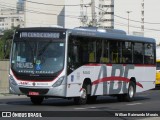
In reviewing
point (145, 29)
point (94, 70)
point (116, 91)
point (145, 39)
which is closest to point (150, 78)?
point (145, 39)

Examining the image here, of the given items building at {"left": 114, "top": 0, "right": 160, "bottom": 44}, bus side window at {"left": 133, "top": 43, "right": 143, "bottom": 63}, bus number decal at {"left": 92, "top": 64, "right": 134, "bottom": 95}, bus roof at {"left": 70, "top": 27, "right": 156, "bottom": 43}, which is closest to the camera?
bus roof at {"left": 70, "top": 27, "right": 156, "bottom": 43}

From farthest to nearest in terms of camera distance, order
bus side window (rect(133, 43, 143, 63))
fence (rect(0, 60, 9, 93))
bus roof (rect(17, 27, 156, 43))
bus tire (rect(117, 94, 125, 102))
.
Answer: fence (rect(0, 60, 9, 93)) < bus side window (rect(133, 43, 143, 63)) < bus tire (rect(117, 94, 125, 102)) < bus roof (rect(17, 27, 156, 43))

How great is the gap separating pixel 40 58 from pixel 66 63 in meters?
1.03

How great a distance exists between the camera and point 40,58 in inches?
821

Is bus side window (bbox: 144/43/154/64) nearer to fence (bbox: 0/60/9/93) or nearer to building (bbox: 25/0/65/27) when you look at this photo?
fence (bbox: 0/60/9/93)

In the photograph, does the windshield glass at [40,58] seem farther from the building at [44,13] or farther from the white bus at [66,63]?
the building at [44,13]

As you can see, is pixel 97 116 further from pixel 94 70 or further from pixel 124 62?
pixel 124 62

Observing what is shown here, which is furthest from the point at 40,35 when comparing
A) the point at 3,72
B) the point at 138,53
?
the point at 3,72

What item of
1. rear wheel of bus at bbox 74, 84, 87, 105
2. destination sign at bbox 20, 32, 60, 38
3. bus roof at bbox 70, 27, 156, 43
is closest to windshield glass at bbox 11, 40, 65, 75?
destination sign at bbox 20, 32, 60, 38

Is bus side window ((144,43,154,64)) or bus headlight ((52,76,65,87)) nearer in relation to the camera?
bus headlight ((52,76,65,87))

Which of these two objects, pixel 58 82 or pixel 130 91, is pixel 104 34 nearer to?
pixel 130 91

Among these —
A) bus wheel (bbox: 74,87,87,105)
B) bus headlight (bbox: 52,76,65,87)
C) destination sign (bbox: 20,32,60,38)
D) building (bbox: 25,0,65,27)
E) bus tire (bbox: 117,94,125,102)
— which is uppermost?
building (bbox: 25,0,65,27)

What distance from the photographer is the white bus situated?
20.7 m

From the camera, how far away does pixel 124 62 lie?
2545 cm
